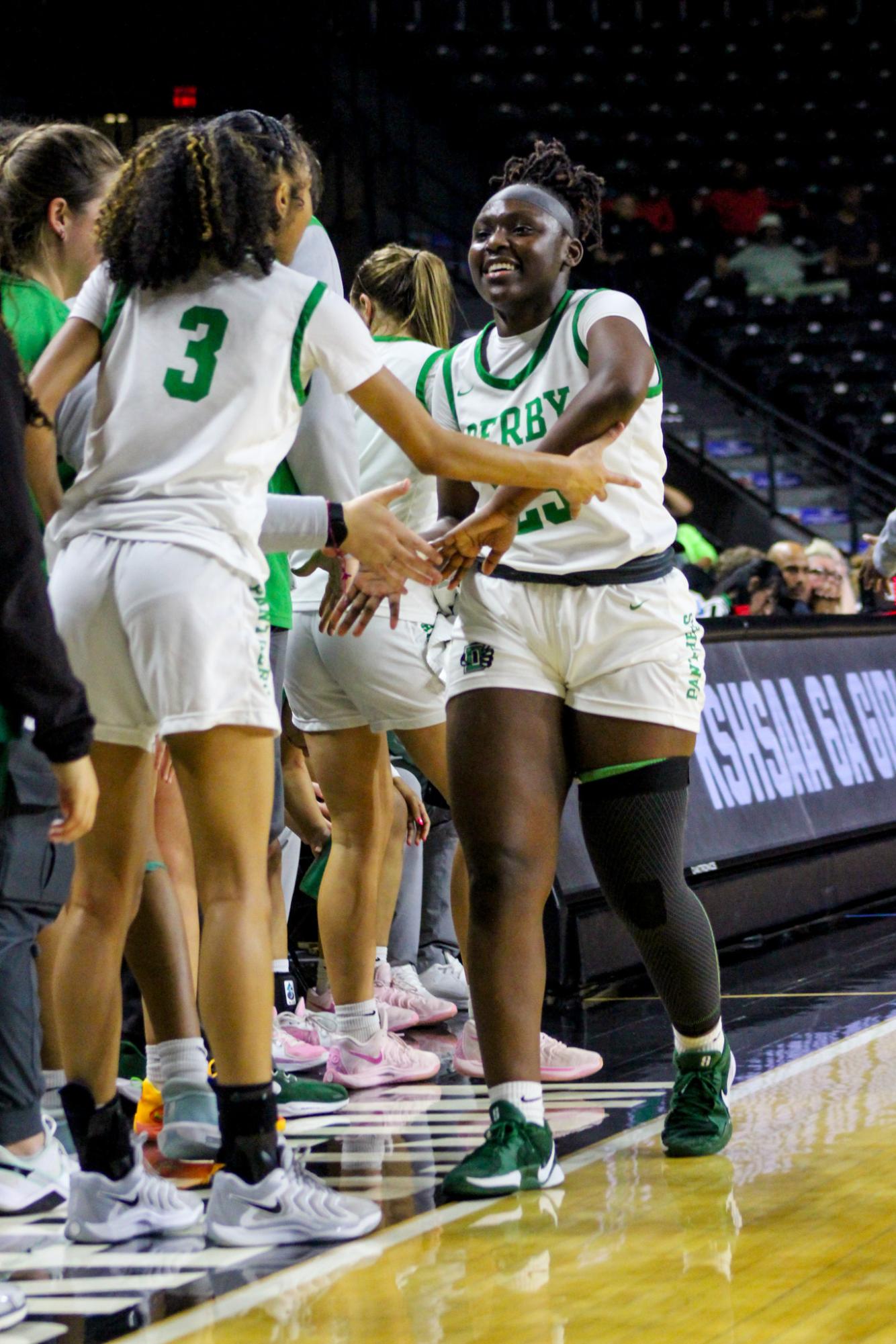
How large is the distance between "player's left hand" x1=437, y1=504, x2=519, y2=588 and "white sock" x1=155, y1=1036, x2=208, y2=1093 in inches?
35.4

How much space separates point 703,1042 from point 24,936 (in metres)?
1.19

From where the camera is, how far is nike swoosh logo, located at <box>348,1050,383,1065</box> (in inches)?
148

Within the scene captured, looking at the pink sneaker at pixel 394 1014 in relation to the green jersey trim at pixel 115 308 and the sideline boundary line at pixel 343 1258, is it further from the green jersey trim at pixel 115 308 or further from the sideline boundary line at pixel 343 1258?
the green jersey trim at pixel 115 308

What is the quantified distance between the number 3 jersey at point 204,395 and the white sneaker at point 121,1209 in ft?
2.97

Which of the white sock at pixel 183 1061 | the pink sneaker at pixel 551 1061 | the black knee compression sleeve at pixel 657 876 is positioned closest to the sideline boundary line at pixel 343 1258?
the black knee compression sleeve at pixel 657 876

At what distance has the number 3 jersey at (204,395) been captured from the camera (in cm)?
251

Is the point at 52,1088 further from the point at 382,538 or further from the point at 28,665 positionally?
the point at 28,665

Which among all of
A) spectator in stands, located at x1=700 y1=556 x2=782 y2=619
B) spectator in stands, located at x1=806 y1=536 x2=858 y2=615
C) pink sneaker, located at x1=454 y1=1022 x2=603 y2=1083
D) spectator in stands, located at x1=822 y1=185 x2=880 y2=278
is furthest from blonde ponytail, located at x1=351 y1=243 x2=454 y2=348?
spectator in stands, located at x1=822 y1=185 x2=880 y2=278

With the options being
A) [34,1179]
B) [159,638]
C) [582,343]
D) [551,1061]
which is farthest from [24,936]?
[551,1061]

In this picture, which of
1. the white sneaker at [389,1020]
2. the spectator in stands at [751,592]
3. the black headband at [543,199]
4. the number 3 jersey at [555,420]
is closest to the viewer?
the number 3 jersey at [555,420]

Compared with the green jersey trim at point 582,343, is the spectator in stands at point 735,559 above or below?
below

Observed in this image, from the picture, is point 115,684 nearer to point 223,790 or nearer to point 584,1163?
point 223,790

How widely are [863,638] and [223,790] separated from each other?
490cm

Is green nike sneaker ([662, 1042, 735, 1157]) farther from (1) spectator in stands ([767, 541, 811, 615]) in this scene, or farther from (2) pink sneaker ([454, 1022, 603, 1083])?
(1) spectator in stands ([767, 541, 811, 615])
